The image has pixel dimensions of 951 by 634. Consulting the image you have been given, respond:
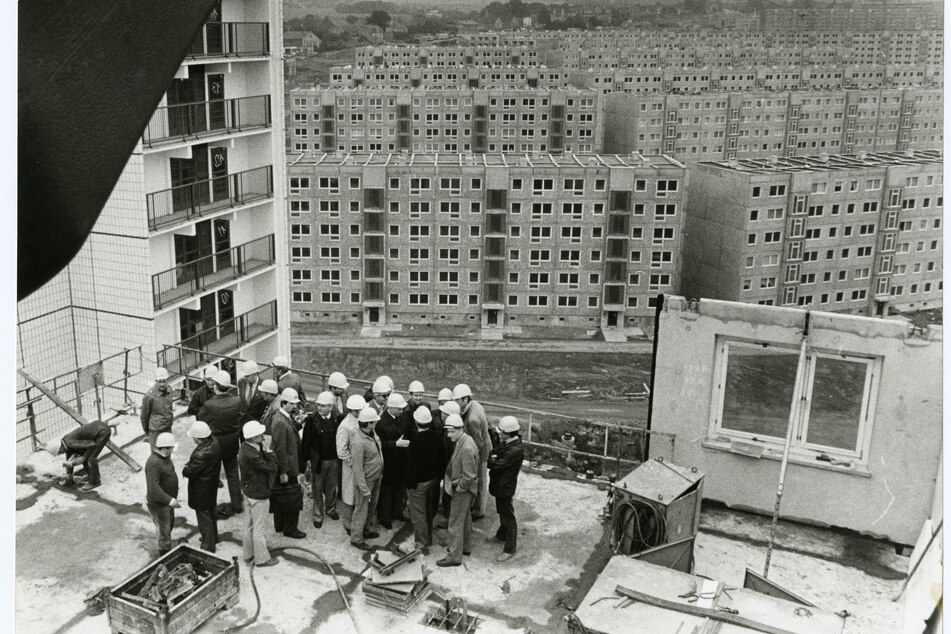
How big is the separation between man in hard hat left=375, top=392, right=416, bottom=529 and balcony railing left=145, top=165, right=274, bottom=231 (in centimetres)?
1251

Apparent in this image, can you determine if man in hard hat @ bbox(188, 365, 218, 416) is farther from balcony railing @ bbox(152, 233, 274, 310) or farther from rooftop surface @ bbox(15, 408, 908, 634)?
balcony railing @ bbox(152, 233, 274, 310)

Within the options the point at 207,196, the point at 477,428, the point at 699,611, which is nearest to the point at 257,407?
the point at 477,428

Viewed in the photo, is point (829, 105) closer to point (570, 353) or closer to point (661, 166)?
point (661, 166)

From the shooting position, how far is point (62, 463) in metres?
12.2

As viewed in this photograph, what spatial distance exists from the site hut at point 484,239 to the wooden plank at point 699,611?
57093mm

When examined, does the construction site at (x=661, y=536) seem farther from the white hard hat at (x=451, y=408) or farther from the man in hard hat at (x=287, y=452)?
the white hard hat at (x=451, y=408)

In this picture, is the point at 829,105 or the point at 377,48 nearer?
the point at 829,105

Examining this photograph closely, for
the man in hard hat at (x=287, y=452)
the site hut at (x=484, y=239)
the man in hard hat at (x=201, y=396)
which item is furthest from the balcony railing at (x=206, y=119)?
the site hut at (x=484, y=239)

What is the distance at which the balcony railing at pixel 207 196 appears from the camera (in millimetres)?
21750

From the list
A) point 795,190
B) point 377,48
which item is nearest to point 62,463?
point 795,190

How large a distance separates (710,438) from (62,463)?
28.7 feet

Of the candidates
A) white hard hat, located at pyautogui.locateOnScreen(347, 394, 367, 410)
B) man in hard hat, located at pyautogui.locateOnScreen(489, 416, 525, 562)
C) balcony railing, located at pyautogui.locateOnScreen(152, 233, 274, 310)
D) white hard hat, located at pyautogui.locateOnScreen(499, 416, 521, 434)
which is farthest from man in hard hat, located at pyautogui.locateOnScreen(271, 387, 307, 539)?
balcony railing, located at pyautogui.locateOnScreen(152, 233, 274, 310)

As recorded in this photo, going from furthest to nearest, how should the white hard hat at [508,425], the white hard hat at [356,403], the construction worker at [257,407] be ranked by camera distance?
1. the construction worker at [257,407]
2. the white hard hat at [356,403]
3. the white hard hat at [508,425]

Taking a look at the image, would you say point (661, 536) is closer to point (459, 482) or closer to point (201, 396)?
point (459, 482)
